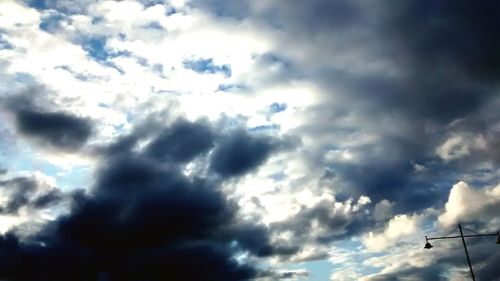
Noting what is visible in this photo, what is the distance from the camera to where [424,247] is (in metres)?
49.4

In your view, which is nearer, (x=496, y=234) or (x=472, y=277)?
(x=472, y=277)

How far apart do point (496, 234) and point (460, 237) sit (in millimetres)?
4743

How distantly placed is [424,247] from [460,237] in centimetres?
411

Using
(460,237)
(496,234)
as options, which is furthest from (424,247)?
(496,234)

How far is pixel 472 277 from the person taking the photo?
46781 mm

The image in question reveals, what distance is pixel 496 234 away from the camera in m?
50.6

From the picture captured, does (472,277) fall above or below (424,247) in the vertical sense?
below

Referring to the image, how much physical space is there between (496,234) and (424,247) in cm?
872

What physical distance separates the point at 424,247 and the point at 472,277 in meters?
5.39

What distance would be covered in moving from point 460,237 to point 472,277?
4.46 metres

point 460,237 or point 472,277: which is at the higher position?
point 460,237

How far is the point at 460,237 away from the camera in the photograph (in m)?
49.4

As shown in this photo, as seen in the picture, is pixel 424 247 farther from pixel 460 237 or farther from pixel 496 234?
pixel 496 234

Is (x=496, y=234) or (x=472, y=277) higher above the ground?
(x=496, y=234)
